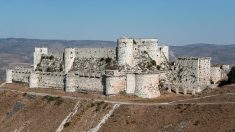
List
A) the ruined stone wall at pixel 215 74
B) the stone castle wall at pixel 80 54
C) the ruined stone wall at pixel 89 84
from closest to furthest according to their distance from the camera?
the ruined stone wall at pixel 89 84
the ruined stone wall at pixel 215 74
the stone castle wall at pixel 80 54

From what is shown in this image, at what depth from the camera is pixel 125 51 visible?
98.1 m

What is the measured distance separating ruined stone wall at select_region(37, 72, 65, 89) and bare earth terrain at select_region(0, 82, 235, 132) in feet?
7.78

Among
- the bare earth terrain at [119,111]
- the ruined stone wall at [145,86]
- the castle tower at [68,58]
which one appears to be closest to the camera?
the bare earth terrain at [119,111]

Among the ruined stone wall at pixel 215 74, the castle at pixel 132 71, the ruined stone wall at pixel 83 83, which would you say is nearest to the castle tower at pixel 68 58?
the castle at pixel 132 71

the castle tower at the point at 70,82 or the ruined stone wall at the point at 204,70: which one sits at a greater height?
the ruined stone wall at the point at 204,70

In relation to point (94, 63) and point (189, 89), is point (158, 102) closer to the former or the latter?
point (189, 89)

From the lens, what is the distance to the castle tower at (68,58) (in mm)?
109238

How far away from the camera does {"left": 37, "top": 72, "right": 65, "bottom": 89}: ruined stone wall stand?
108 meters

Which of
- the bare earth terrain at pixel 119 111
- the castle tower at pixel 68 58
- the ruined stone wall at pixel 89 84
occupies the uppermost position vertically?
the castle tower at pixel 68 58

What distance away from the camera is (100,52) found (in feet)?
349

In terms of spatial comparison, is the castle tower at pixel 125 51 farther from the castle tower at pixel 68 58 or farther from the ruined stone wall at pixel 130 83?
the castle tower at pixel 68 58

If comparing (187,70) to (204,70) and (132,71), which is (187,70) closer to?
(204,70)

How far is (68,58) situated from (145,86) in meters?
23.9

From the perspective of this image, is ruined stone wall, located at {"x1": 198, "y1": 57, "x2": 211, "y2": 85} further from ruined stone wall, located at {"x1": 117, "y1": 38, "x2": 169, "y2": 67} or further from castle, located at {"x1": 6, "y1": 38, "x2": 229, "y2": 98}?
ruined stone wall, located at {"x1": 117, "y1": 38, "x2": 169, "y2": 67}
